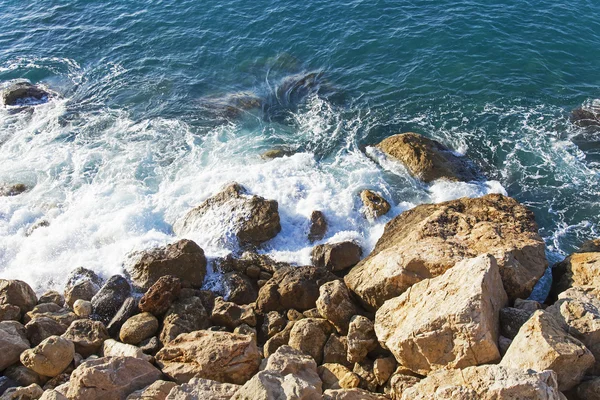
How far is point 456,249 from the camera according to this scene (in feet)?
54.9

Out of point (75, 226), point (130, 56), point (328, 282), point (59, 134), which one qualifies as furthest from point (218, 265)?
point (130, 56)

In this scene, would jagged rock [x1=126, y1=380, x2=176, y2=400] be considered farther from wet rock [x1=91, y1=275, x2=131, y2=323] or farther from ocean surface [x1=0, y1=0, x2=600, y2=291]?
ocean surface [x1=0, y1=0, x2=600, y2=291]

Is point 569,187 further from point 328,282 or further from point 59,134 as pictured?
point 59,134

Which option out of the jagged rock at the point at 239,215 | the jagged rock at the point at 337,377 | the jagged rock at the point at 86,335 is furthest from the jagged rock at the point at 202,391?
the jagged rock at the point at 239,215

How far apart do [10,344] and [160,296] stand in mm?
4738

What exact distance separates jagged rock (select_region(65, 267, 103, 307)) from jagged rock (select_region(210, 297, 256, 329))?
17.8 feet

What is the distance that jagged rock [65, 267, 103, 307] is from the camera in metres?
19.6

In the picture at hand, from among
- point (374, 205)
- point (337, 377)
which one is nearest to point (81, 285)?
point (337, 377)

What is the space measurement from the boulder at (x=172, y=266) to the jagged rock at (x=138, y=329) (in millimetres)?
2537

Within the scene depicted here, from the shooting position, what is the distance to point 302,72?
33.1 metres

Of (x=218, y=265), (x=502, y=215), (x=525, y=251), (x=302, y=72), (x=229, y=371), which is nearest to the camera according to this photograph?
Result: (x=229, y=371)

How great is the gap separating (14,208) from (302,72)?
18302mm

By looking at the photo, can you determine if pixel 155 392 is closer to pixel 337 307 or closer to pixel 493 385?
pixel 337 307

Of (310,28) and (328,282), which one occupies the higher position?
(310,28)
